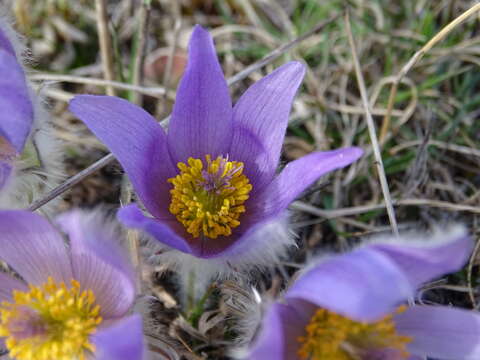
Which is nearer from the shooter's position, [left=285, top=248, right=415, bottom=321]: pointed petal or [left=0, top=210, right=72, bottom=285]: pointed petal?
[left=285, top=248, right=415, bottom=321]: pointed petal

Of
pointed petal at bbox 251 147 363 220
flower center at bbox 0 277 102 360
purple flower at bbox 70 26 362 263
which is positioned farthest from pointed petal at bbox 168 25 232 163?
flower center at bbox 0 277 102 360

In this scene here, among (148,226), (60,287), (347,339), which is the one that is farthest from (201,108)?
(347,339)

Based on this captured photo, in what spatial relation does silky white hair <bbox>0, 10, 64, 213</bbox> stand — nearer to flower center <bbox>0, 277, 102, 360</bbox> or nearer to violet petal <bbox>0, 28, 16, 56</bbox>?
violet petal <bbox>0, 28, 16, 56</bbox>

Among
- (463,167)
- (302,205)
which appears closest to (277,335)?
(302,205)

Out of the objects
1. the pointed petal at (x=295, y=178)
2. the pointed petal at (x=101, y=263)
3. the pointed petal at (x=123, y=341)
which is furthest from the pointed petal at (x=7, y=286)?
the pointed petal at (x=295, y=178)

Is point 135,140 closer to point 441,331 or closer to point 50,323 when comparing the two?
point 50,323

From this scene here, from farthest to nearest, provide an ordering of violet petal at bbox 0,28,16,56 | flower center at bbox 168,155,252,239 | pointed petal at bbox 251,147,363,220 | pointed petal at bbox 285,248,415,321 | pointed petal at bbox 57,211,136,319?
flower center at bbox 168,155,252,239
violet petal at bbox 0,28,16,56
pointed petal at bbox 251,147,363,220
pointed petal at bbox 57,211,136,319
pointed petal at bbox 285,248,415,321

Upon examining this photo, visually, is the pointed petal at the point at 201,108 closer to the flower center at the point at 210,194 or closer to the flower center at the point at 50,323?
the flower center at the point at 210,194

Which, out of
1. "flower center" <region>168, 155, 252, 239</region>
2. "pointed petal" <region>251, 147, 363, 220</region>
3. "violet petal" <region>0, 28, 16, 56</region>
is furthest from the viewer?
"flower center" <region>168, 155, 252, 239</region>
